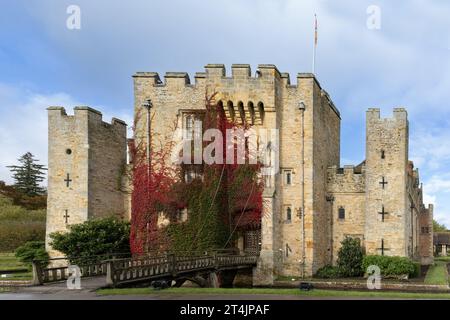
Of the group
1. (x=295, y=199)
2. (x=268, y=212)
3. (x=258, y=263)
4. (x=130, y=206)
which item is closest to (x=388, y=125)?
(x=295, y=199)

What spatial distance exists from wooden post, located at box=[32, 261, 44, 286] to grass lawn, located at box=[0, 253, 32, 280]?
11136mm

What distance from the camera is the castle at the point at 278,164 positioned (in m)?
32.3

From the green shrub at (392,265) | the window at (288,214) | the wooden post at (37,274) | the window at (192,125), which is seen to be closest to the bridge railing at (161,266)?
the wooden post at (37,274)

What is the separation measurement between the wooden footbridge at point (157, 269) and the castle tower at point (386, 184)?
804 centimetres

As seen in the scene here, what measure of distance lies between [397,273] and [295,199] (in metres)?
7.25

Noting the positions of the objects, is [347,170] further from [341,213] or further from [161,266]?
[161,266]

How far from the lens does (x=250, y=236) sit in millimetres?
33594

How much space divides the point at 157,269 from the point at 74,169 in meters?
13.3

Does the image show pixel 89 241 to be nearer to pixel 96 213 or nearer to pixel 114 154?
pixel 96 213

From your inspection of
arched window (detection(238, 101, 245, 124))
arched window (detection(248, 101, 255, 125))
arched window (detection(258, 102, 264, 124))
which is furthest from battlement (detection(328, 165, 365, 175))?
arched window (detection(238, 101, 245, 124))

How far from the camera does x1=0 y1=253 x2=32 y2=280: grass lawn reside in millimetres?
29894

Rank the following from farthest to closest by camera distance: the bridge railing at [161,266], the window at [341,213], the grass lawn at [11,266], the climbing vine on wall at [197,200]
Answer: the window at [341,213] < the climbing vine on wall at [197,200] < the grass lawn at [11,266] < the bridge railing at [161,266]

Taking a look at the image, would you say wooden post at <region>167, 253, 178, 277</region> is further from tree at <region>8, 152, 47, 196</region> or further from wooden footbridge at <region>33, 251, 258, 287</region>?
tree at <region>8, 152, 47, 196</region>

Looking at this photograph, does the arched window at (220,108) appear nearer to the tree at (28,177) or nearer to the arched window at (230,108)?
the arched window at (230,108)
